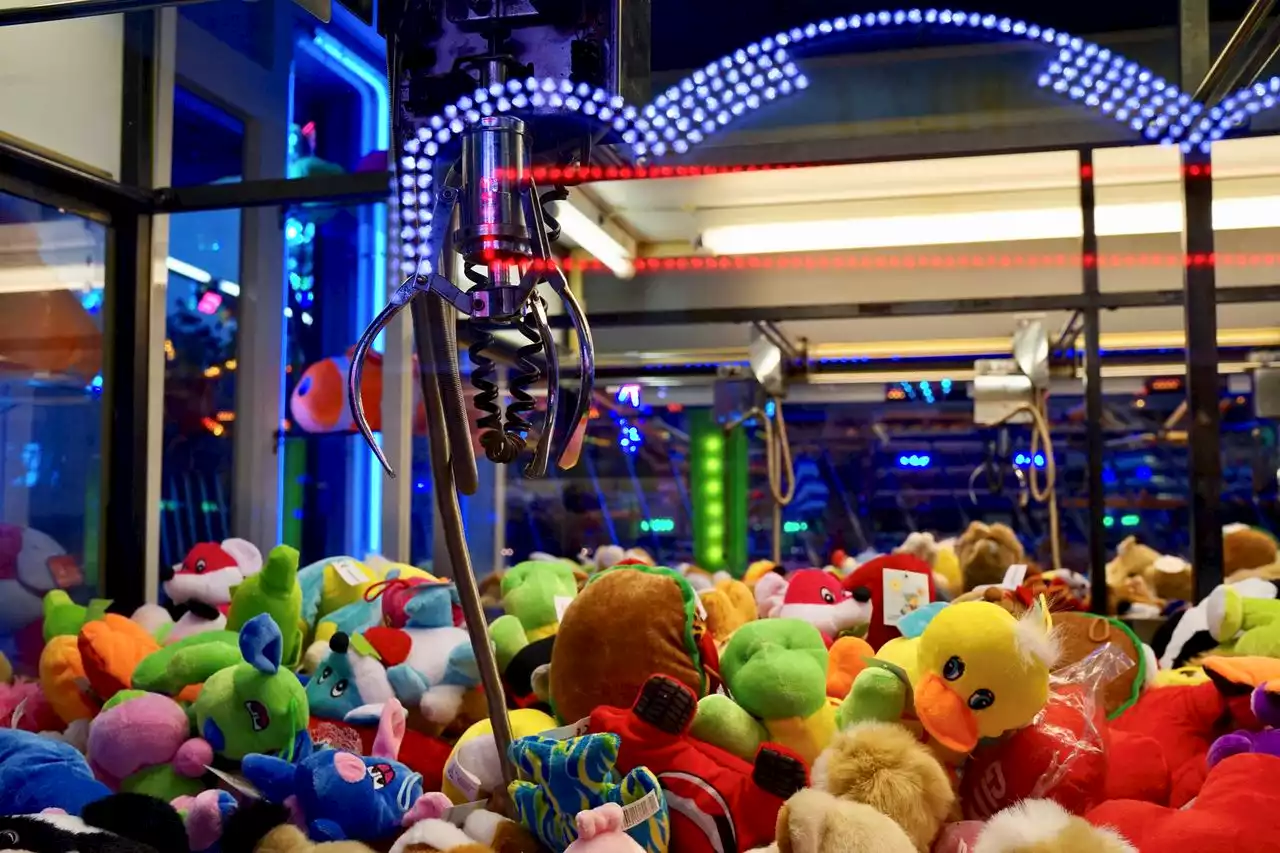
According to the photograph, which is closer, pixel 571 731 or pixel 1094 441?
pixel 571 731

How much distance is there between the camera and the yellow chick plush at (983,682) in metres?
1.17

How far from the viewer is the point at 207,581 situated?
2.05 meters

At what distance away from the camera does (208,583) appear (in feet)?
6.73

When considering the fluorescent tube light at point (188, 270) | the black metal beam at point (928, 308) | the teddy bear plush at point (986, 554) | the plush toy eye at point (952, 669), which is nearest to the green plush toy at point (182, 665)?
the plush toy eye at point (952, 669)

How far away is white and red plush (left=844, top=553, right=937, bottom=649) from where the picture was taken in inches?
72.9

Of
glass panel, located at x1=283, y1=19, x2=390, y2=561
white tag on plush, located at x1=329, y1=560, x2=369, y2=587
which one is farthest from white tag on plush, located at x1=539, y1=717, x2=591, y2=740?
glass panel, located at x1=283, y1=19, x2=390, y2=561

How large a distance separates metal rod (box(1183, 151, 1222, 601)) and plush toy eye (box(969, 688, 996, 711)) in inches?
47.3

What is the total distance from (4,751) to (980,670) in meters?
1.17

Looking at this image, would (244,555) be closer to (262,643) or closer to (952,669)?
(262,643)

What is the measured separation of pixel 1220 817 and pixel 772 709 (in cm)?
48

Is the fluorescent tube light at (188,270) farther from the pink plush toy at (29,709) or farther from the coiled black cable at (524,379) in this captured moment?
the coiled black cable at (524,379)

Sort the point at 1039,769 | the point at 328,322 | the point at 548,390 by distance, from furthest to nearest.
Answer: the point at 328,322
the point at 1039,769
the point at 548,390

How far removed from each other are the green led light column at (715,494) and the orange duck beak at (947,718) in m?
3.22

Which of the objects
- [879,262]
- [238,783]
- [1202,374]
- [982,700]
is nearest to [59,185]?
[238,783]
